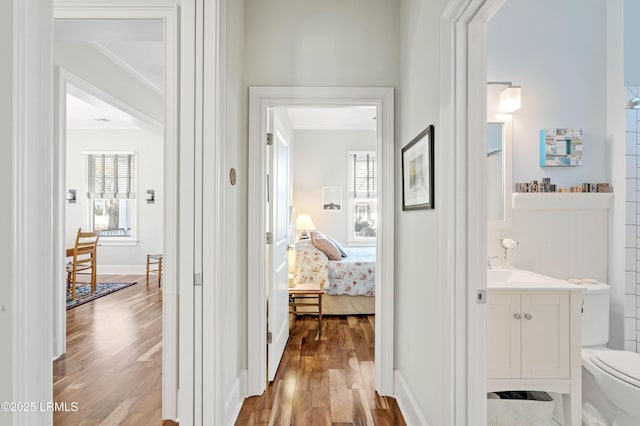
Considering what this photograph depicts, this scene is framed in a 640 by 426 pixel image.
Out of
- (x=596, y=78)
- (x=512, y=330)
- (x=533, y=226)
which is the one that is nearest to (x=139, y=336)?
(x=512, y=330)

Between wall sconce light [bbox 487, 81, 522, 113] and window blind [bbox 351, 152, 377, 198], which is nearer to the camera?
wall sconce light [bbox 487, 81, 522, 113]

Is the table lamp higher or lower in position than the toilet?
higher

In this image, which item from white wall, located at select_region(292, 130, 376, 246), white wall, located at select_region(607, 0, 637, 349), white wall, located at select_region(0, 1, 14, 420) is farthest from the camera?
white wall, located at select_region(292, 130, 376, 246)

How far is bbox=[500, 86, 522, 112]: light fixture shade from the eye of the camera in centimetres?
251

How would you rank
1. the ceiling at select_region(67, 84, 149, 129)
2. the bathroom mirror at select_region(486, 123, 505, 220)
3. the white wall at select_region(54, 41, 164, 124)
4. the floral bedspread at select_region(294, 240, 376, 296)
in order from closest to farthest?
the bathroom mirror at select_region(486, 123, 505, 220)
the white wall at select_region(54, 41, 164, 124)
the ceiling at select_region(67, 84, 149, 129)
the floral bedspread at select_region(294, 240, 376, 296)

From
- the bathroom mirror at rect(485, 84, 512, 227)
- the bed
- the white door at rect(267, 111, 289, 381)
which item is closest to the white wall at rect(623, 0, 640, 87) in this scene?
the bathroom mirror at rect(485, 84, 512, 227)

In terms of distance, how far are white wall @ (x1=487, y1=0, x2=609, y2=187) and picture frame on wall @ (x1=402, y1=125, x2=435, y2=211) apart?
0.91 m

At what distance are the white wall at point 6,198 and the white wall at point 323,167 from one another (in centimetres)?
614

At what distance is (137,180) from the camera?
6887 millimetres

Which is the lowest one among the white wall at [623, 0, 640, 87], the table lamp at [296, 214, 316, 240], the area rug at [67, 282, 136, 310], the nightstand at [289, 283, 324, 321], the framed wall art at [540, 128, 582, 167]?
the area rug at [67, 282, 136, 310]

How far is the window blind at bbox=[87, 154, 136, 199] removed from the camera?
22.6ft

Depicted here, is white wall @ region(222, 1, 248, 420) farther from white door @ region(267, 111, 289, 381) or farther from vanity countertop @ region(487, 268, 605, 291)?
vanity countertop @ region(487, 268, 605, 291)

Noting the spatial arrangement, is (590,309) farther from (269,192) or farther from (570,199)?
(269,192)

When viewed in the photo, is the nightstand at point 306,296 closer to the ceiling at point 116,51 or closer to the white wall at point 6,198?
the ceiling at point 116,51
